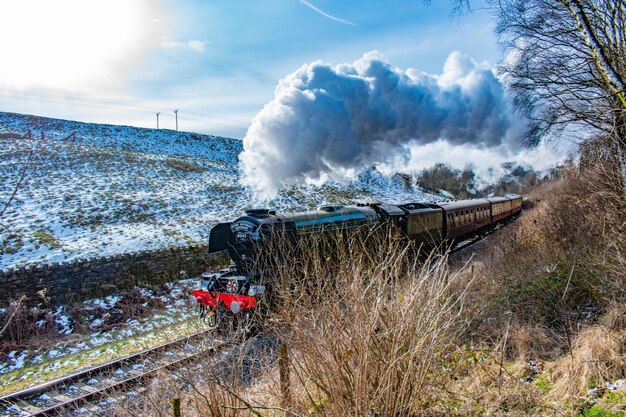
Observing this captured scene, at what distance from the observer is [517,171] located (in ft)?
163

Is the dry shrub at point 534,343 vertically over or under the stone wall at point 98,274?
over

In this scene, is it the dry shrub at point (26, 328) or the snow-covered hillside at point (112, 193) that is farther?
the snow-covered hillside at point (112, 193)

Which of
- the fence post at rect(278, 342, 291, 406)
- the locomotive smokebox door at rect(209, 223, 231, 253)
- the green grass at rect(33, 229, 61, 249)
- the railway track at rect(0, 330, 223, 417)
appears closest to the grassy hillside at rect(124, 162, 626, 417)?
the fence post at rect(278, 342, 291, 406)

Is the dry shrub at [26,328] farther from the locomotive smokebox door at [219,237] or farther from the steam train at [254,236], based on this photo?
the locomotive smokebox door at [219,237]

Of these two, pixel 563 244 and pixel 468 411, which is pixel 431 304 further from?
pixel 563 244

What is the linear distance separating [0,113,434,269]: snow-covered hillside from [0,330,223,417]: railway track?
19.1 feet

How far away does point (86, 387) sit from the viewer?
5992mm

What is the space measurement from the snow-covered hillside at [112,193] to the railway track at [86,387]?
5.81m

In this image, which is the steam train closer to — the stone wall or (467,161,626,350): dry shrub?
(467,161,626,350): dry shrub

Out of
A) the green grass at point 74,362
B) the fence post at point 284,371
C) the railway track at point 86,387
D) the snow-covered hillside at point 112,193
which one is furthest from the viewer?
the snow-covered hillside at point 112,193

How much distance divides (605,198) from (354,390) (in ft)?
27.1

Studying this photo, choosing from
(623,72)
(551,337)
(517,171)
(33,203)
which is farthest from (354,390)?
(517,171)

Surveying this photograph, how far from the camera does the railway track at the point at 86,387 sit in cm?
531

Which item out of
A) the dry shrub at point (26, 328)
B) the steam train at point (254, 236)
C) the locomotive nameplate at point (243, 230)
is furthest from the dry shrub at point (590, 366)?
the dry shrub at point (26, 328)
